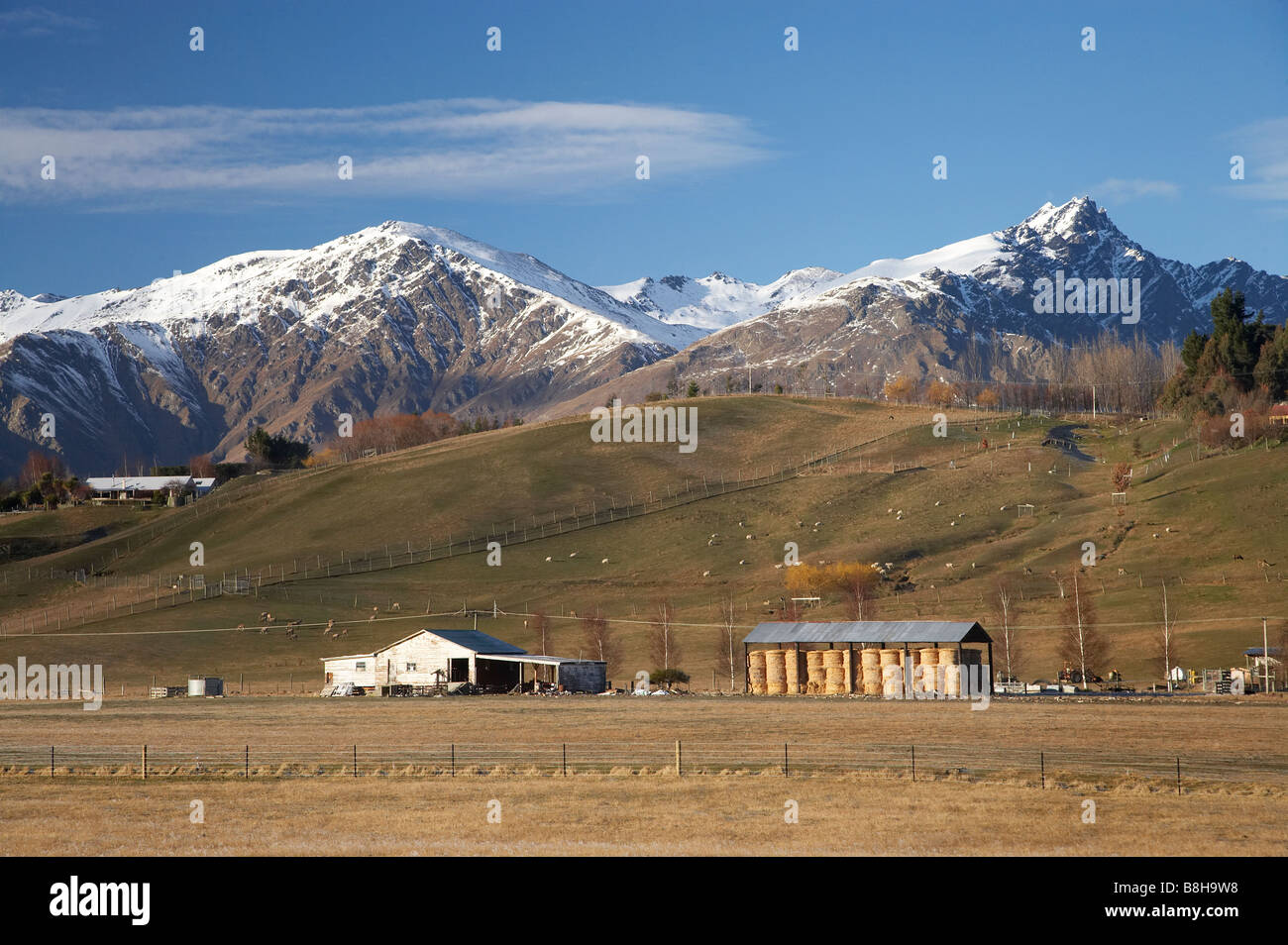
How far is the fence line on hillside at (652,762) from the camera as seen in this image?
130 ft

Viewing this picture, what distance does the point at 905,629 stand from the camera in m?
91.9

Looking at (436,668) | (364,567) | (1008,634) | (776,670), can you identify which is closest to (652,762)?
(776,670)

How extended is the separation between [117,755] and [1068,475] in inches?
5528

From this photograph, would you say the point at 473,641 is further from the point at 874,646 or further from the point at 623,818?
the point at 623,818

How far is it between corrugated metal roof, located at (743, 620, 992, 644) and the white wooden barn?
13.4 metres

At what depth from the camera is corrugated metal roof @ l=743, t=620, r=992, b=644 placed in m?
87.2

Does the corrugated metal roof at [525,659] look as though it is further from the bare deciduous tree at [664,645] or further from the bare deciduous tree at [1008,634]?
the bare deciduous tree at [1008,634]

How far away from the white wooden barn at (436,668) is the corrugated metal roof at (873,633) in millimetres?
13441

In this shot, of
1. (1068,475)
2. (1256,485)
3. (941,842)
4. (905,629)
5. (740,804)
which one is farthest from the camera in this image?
(1068,475)

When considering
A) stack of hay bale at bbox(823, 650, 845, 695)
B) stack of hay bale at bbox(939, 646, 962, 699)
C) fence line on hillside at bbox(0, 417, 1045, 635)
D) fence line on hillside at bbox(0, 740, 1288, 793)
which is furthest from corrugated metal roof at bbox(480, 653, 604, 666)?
fence line on hillside at bbox(0, 740, 1288, 793)

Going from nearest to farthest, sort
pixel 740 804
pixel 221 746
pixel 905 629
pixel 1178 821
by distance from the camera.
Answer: pixel 1178 821 < pixel 740 804 < pixel 221 746 < pixel 905 629

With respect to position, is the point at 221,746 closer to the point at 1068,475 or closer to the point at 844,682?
the point at 844,682

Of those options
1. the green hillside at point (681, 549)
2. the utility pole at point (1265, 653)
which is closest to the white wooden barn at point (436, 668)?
the green hillside at point (681, 549)
